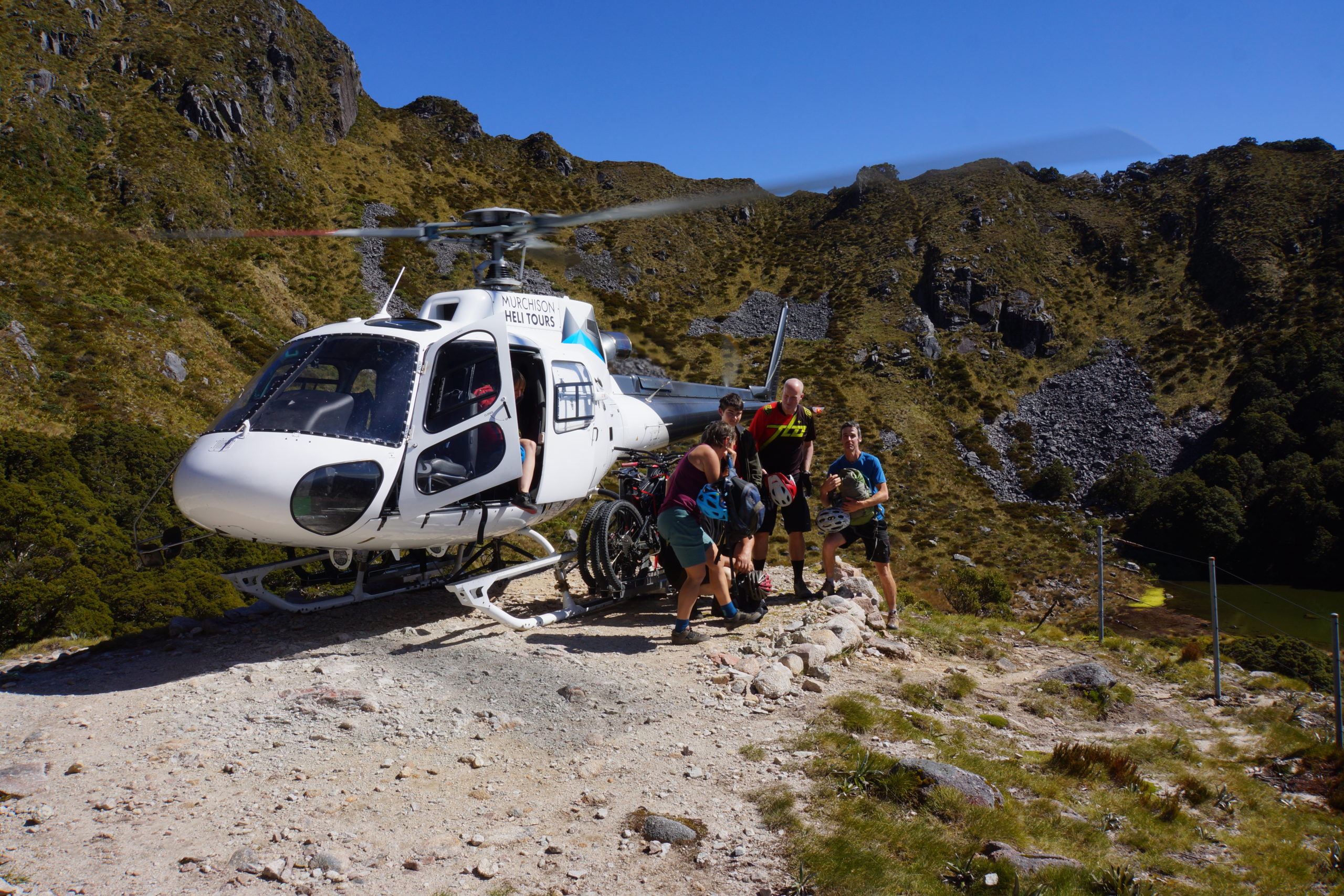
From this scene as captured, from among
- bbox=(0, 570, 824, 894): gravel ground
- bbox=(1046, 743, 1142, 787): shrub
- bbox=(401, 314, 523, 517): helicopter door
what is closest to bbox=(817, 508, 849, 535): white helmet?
bbox=(0, 570, 824, 894): gravel ground

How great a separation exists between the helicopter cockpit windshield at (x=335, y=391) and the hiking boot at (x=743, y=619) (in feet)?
11.4

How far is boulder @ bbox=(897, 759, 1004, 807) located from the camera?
4465mm

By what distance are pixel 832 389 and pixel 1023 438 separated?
1445 cm

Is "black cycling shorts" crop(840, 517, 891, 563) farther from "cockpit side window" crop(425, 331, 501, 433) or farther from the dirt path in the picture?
"cockpit side window" crop(425, 331, 501, 433)

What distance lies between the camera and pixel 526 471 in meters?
7.98

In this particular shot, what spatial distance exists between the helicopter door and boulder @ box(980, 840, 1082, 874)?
16.0ft

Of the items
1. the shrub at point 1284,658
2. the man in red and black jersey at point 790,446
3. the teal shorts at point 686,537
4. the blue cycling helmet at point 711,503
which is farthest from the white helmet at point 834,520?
the shrub at point 1284,658

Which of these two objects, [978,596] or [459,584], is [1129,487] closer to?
[978,596]

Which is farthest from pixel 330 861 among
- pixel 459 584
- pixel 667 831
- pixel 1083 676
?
pixel 1083 676

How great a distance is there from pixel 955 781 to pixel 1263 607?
37473 mm

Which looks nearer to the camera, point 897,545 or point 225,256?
point 897,545

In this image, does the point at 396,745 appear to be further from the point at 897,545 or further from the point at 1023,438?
the point at 1023,438

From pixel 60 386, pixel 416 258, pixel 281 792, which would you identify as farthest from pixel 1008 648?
pixel 416 258

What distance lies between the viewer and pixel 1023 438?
58.8 meters
